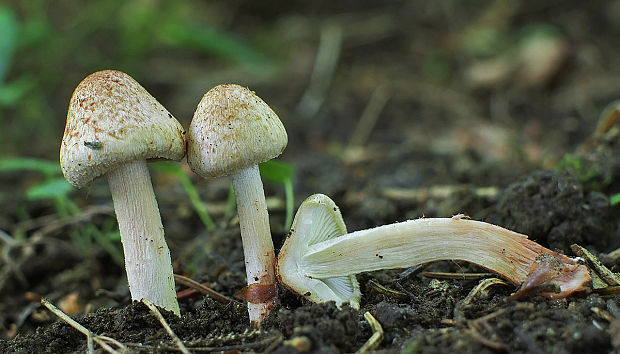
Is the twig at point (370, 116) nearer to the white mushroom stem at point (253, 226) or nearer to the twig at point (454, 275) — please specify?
the twig at point (454, 275)

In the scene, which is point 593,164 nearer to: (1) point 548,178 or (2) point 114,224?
(1) point 548,178

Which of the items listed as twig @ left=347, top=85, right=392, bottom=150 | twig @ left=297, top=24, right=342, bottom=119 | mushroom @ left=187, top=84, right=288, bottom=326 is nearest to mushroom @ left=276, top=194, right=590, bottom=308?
mushroom @ left=187, top=84, right=288, bottom=326

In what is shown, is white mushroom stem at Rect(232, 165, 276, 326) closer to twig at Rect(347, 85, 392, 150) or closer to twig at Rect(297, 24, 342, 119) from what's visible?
twig at Rect(347, 85, 392, 150)

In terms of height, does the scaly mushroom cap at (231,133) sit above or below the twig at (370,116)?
above

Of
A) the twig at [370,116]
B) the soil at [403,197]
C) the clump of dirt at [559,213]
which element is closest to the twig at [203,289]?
the soil at [403,197]

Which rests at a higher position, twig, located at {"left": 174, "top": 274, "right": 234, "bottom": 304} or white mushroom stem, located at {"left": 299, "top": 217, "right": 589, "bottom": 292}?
white mushroom stem, located at {"left": 299, "top": 217, "right": 589, "bottom": 292}

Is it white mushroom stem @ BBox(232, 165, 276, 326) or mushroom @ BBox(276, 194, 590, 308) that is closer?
mushroom @ BBox(276, 194, 590, 308)
